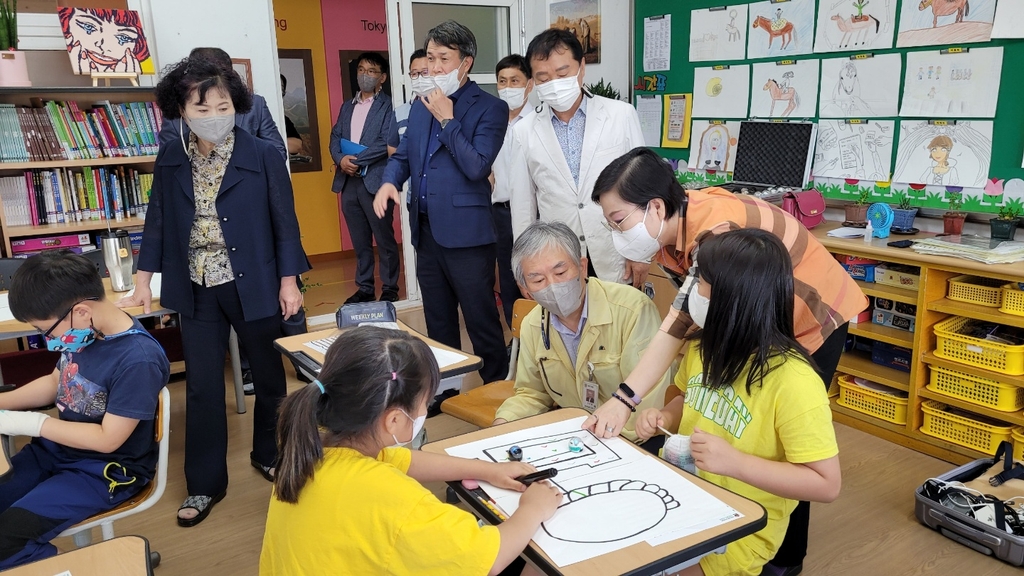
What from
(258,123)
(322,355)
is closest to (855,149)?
(322,355)

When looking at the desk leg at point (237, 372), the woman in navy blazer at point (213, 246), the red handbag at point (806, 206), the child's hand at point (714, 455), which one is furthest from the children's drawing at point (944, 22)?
the desk leg at point (237, 372)

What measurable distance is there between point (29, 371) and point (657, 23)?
157 inches

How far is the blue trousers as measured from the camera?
180cm

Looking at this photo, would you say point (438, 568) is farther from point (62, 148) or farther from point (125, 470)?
point (62, 148)

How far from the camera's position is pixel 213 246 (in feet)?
8.71

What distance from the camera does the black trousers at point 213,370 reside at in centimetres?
271

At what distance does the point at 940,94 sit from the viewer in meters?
3.30

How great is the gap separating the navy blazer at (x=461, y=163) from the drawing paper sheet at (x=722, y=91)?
159cm

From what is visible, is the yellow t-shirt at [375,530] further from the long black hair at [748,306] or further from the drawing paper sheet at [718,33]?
the drawing paper sheet at [718,33]

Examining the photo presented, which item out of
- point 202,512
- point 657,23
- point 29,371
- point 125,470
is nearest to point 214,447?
point 202,512

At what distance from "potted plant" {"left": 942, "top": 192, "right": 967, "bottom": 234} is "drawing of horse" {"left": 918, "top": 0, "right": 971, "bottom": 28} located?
2.43 ft

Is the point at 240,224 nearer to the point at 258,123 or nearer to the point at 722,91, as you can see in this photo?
the point at 258,123

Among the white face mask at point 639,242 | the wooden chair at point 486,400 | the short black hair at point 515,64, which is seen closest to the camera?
the white face mask at point 639,242

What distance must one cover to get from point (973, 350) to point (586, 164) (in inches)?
65.2
